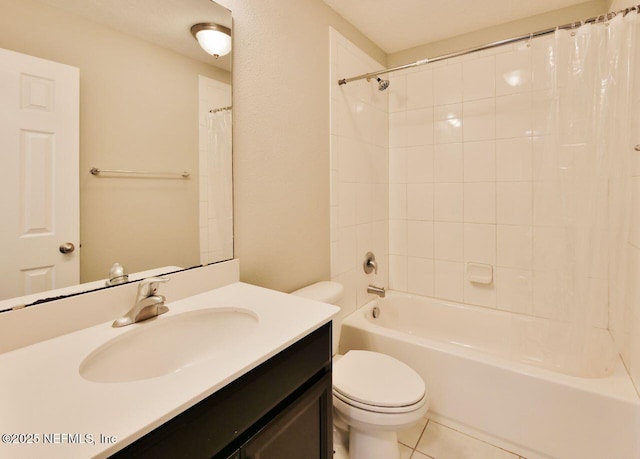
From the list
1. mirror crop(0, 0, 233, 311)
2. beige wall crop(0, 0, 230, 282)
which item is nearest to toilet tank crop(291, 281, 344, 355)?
mirror crop(0, 0, 233, 311)

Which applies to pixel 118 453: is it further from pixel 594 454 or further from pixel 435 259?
pixel 435 259

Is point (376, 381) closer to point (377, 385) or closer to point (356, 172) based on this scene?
point (377, 385)

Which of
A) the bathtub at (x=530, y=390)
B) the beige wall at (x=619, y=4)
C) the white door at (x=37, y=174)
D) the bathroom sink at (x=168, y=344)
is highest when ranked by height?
the beige wall at (x=619, y=4)

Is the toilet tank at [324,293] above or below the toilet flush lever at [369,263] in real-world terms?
below

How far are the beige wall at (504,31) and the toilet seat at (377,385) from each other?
2.14 meters

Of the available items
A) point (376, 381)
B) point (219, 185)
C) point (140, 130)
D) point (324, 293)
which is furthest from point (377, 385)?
point (140, 130)

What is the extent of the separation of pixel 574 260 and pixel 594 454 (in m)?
0.80

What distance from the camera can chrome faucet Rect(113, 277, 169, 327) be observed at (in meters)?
0.89

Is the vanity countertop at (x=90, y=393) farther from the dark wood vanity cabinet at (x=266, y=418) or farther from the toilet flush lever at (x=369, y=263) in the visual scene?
the toilet flush lever at (x=369, y=263)

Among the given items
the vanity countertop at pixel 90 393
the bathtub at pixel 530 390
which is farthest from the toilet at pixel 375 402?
the vanity countertop at pixel 90 393

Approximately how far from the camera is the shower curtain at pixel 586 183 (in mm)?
1286

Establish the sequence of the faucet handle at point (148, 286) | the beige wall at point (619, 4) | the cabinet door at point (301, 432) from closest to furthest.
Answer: the cabinet door at point (301, 432) < the faucet handle at point (148, 286) < the beige wall at point (619, 4)

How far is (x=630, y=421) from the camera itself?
3.97ft

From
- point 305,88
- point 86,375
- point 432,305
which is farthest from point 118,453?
point 432,305
